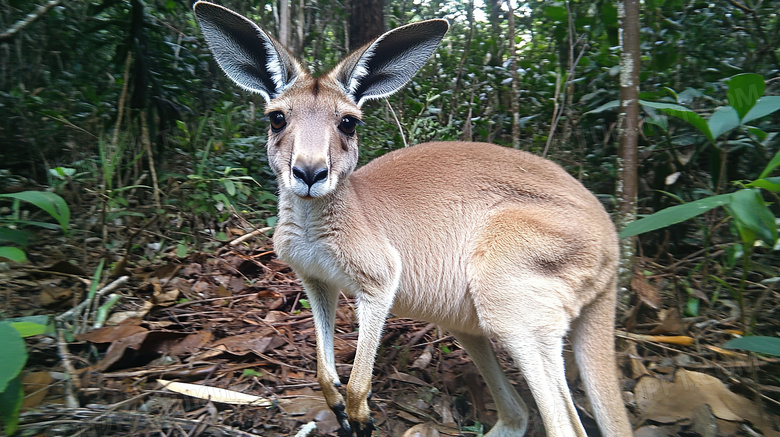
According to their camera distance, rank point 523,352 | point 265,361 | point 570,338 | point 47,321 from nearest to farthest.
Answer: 1. point 47,321
2. point 523,352
3. point 570,338
4. point 265,361

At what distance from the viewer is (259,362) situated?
3.22 metres

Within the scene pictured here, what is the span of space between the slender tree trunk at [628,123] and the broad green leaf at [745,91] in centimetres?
69

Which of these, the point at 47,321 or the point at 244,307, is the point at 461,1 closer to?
the point at 244,307

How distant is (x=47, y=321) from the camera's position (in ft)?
7.77

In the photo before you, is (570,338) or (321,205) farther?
(570,338)

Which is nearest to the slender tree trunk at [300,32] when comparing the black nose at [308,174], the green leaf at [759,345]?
the black nose at [308,174]

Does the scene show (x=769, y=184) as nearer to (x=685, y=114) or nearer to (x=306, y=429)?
(x=685, y=114)

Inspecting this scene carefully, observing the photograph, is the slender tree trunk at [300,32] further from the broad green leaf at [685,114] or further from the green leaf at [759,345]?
the green leaf at [759,345]

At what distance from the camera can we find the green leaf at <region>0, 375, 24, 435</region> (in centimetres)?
203

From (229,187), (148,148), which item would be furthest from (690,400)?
(148,148)

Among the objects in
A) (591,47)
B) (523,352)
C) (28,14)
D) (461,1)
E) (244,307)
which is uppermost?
(461,1)

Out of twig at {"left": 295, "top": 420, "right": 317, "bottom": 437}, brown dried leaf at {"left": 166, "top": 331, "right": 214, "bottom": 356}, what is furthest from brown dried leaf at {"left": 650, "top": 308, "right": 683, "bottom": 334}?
brown dried leaf at {"left": 166, "top": 331, "right": 214, "bottom": 356}

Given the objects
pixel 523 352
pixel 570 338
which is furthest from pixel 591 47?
pixel 523 352

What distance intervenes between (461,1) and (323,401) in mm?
7811
